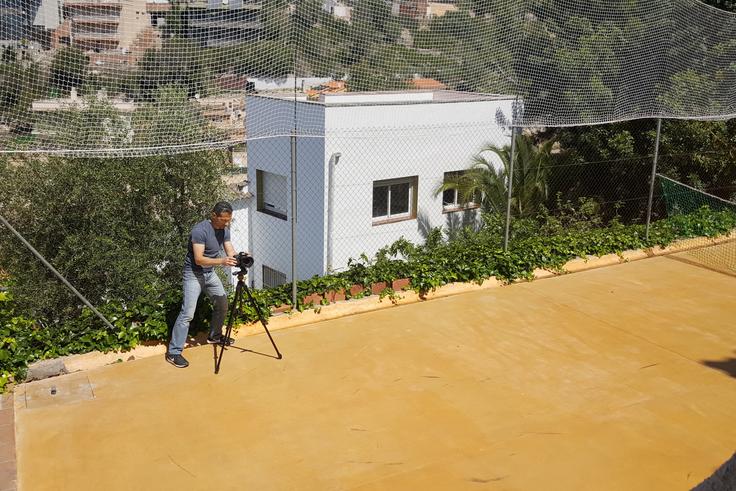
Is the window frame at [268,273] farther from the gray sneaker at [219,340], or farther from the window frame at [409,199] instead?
the gray sneaker at [219,340]

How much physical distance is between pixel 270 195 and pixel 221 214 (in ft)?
30.7

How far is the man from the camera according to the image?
5754 mm

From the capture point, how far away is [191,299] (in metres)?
5.84

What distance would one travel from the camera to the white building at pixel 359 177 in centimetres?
1426

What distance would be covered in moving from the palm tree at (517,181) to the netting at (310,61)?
9.70 ft

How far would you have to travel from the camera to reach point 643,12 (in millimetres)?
10445

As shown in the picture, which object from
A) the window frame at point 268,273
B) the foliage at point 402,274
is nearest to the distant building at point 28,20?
the foliage at point 402,274

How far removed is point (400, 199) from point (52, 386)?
10644 mm

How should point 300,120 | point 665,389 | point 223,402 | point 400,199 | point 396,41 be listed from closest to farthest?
point 223,402 → point 665,389 → point 396,41 → point 300,120 → point 400,199

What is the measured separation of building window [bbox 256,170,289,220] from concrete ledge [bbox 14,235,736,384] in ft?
23.9

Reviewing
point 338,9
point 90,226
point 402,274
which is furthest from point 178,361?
point 338,9

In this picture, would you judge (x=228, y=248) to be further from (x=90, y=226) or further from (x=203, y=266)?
(x=90, y=226)

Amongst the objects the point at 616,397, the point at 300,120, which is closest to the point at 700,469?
the point at 616,397

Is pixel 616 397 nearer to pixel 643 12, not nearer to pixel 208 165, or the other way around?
pixel 208 165
